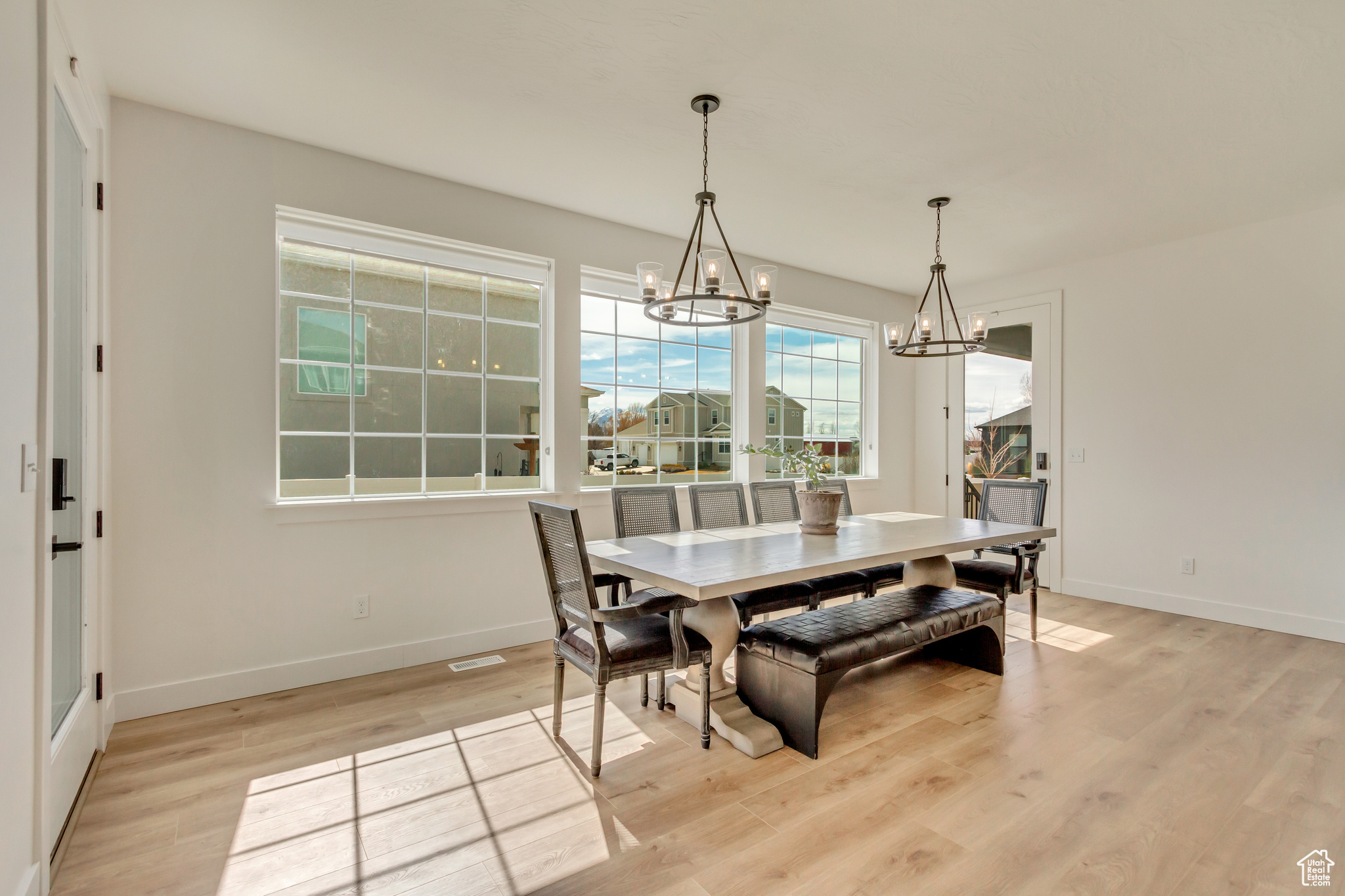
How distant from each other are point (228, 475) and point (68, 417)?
75cm

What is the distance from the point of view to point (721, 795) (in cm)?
208

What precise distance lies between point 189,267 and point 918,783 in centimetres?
359

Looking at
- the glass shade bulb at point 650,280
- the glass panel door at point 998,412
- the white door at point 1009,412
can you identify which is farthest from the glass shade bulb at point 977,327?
the glass panel door at point 998,412

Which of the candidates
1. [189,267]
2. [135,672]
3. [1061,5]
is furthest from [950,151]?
[135,672]

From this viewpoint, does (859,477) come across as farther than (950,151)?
Yes

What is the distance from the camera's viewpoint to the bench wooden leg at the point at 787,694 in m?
2.33

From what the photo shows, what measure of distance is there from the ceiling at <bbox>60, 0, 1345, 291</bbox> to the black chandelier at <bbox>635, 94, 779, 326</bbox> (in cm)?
39

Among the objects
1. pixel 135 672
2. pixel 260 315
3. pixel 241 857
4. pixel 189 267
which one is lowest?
pixel 241 857

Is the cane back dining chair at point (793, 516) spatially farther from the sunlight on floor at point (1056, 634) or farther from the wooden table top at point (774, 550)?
the sunlight on floor at point (1056, 634)

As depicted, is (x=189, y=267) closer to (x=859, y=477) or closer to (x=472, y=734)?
(x=472, y=734)

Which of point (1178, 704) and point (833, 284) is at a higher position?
point (833, 284)

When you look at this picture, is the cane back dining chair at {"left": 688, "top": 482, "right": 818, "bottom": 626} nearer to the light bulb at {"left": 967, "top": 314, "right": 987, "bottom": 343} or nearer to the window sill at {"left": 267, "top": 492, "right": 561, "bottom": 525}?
the window sill at {"left": 267, "top": 492, "right": 561, "bottom": 525}

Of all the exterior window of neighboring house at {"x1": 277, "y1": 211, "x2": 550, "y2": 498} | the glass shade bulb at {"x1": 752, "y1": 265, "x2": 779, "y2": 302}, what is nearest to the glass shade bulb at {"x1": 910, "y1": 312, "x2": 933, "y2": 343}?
the glass shade bulb at {"x1": 752, "y1": 265, "x2": 779, "y2": 302}

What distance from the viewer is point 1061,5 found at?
2086 mm
